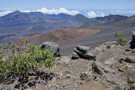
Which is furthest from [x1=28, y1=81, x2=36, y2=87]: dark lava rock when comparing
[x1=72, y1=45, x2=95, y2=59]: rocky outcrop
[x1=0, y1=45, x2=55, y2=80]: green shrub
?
[x1=72, y1=45, x2=95, y2=59]: rocky outcrop

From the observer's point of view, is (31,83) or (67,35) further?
(67,35)

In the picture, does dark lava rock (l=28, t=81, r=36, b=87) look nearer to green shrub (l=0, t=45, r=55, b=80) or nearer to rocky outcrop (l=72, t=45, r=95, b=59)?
green shrub (l=0, t=45, r=55, b=80)

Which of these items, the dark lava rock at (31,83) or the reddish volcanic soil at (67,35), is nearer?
the dark lava rock at (31,83)

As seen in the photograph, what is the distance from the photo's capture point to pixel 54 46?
90.2 feet

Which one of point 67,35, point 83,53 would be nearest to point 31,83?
point 83,53

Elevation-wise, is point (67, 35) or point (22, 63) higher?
point (22, 63)

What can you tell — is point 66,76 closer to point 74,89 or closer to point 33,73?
point 74,89

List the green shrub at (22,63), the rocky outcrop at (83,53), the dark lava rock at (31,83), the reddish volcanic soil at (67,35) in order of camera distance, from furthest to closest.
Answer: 1. the reddish volcanic soil at (67,35)
2. the rocky outcrop at (83,53)
3. the dark lava rock at (31,83)
4. the green shrub at (22,63)

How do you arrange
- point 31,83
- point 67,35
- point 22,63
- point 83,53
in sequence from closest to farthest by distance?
point 22,63 < point 31,83 < point 83,53 < point 67,35

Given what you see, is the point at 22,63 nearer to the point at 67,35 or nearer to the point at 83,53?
the point at 83,53

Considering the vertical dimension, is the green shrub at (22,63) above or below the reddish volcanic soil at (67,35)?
above

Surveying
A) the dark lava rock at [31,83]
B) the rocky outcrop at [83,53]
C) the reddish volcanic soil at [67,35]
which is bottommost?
the reddish volcanic soil at [67,35]

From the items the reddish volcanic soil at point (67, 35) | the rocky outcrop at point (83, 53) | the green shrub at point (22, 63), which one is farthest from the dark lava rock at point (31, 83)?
the reddish volcanic soil at point (67, 35)

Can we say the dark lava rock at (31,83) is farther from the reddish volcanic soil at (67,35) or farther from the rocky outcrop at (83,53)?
the reddish volcanic soil at (67,35)
